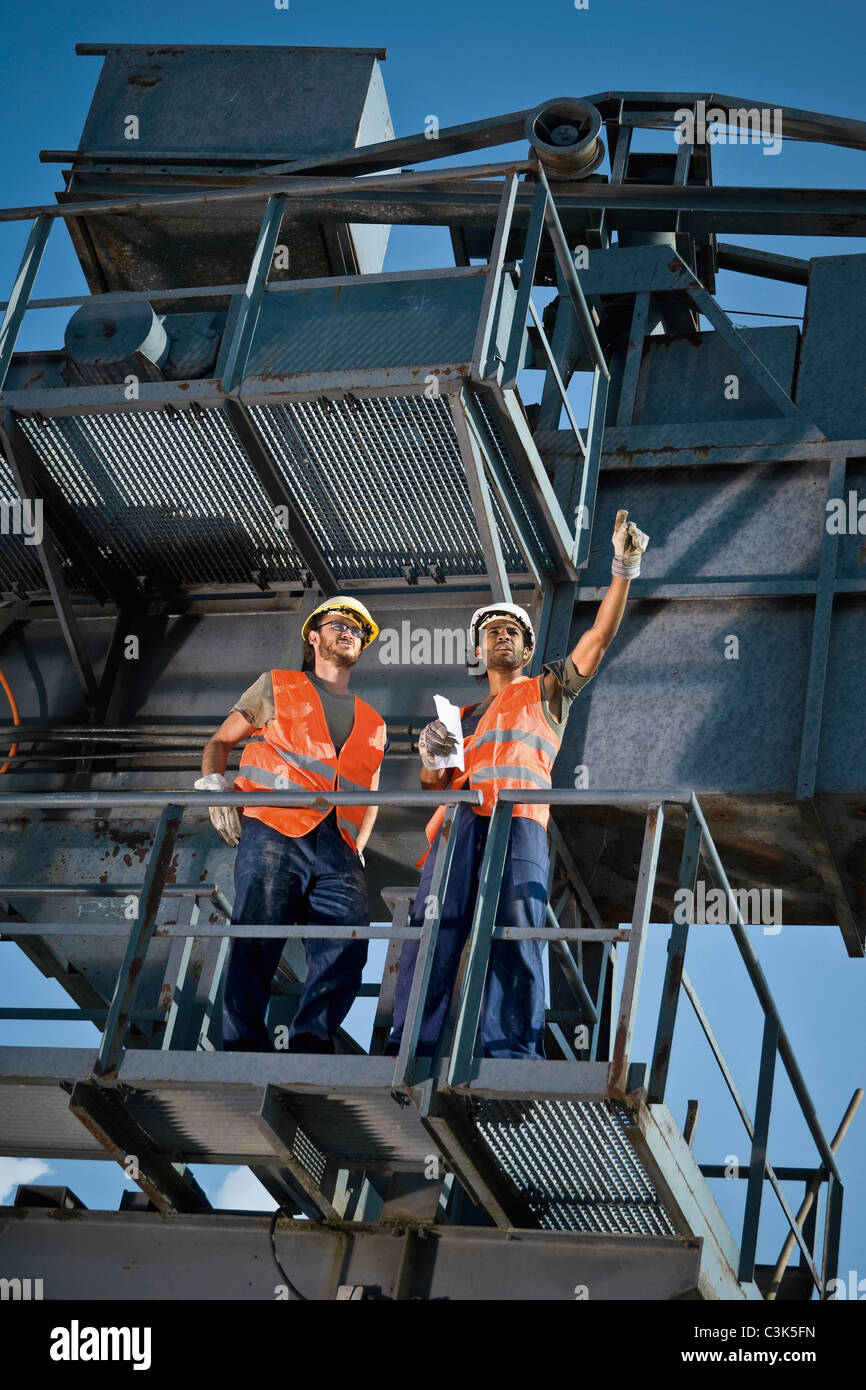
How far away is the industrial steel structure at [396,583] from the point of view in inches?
272

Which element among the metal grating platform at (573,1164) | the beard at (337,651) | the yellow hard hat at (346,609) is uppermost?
the yellow hard hat at (346,609)

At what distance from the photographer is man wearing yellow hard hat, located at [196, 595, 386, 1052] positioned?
681 centimetres

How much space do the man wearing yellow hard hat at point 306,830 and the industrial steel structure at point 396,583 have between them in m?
0.34

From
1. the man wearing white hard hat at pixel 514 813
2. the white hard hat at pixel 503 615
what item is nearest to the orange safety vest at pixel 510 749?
the man wearing white hard hat at pixel 514 813

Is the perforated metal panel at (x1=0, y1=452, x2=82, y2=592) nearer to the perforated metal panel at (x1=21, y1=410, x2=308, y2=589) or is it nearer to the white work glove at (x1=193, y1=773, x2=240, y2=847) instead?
the perforated metal panel at (x1=21, y1=410, x2=308, y2=589)

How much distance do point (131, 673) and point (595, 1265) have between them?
5096 millimetres

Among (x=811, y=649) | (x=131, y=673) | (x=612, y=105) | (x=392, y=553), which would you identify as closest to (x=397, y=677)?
(x=392, y=553)

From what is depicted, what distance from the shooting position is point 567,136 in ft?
33.3

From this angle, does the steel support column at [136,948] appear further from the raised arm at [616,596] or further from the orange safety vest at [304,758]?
the raised arm at [616,596]

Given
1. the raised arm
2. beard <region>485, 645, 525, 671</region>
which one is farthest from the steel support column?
the raised arm

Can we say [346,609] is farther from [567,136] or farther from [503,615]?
[567,136]

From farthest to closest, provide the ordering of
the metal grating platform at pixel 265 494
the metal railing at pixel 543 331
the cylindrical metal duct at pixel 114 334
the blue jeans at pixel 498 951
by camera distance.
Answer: the cylindrical metal duct at pixel 114 334
the metal grating platform at pixel 265 494
the metal railing at pixel 543 331
the blue jeans at pixel 498 951

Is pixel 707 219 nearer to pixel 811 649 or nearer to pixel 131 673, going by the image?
pixel 811 649

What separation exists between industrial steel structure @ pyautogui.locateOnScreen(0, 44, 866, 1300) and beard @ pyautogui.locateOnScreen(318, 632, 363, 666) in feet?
3.17
